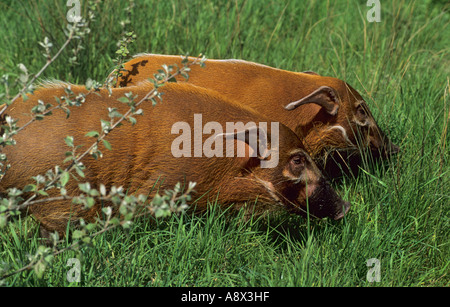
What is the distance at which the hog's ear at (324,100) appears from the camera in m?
3.61

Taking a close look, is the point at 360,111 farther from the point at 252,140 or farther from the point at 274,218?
the point at 252,140

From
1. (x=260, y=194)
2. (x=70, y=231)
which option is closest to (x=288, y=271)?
(x=260, y=194)

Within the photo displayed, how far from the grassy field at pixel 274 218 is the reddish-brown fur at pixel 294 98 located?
0.73 feet

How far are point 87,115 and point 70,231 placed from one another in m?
0.60

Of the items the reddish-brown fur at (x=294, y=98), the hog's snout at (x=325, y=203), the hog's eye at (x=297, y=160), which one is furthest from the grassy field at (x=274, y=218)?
the hog's eye at (x=297, y=160)

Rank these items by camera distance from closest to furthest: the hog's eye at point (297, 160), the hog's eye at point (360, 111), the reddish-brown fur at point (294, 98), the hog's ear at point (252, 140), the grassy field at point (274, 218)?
1. the grassy field at point (274, 218)
2. the hog's ear at point (252, 140)
3. the hog's eye at point (297, 160)
4. the reddish-brown fur at point (294, 98)
5. the hog's eye at point (360, 111)

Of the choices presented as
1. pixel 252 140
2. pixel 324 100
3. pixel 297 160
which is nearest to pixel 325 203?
pixel 297 160

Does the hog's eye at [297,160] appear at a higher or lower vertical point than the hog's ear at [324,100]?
lower

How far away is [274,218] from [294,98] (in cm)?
87

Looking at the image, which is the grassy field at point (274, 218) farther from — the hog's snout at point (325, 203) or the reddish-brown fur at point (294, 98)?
the reddish-brown fur at point (294, 98)

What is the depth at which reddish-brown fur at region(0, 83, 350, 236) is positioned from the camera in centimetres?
286

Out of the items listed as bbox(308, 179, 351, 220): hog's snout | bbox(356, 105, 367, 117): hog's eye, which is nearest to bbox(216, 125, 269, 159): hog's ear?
bbox(308, 179, 351, 220): hog's snout

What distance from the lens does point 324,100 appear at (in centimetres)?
377

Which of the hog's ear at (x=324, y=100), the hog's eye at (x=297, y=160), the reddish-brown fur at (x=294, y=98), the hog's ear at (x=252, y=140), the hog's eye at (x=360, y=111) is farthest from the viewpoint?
the hog's eye at (x=360, y=111)
